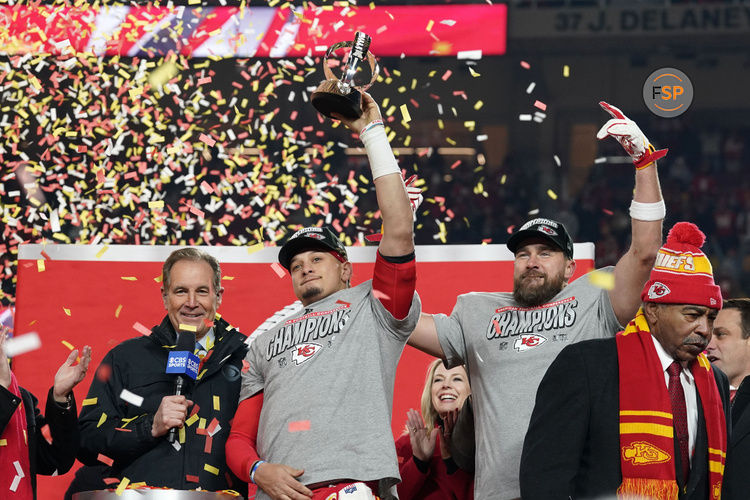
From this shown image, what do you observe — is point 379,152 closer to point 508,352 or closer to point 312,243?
point 312,243

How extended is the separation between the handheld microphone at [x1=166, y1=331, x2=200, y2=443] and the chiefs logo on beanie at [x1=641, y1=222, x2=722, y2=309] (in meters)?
1.46

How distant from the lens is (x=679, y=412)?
8.23ft

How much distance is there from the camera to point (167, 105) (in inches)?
414

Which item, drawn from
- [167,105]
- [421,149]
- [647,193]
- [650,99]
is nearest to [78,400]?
[647,193]

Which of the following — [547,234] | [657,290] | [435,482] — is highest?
[547,234]

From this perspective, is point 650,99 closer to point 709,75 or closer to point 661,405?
point 709,75

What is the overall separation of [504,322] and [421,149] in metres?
8.14

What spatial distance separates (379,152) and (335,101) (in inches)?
7.7

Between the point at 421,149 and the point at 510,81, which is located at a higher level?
the point at 510,81

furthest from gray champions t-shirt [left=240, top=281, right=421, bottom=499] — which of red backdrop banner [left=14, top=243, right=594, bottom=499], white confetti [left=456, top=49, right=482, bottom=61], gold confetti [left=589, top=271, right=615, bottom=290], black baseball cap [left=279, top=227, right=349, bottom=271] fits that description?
white confetti [left=456, top=49, right=482, bottom=61]

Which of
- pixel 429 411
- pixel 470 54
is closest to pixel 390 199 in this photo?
pixel 429 411

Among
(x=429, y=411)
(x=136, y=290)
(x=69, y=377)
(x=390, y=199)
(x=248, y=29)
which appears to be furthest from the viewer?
(x=248, y=29)

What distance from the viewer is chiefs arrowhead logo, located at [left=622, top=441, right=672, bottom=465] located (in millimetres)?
2393

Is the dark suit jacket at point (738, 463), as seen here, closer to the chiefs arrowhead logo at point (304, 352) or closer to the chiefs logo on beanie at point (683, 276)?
the chiefs logo on beanie at point (683, 276)
